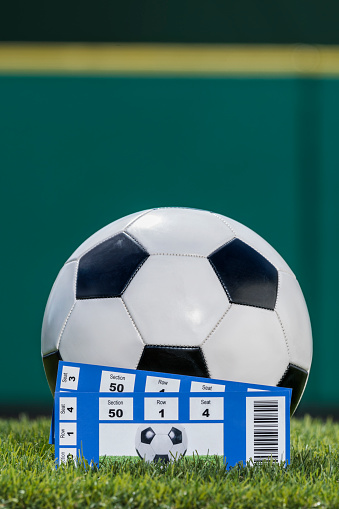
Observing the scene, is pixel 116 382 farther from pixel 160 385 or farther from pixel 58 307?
pixel 58 307

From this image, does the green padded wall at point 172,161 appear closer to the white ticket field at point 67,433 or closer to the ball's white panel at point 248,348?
the ball's white panel at point 248,348

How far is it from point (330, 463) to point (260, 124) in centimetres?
355

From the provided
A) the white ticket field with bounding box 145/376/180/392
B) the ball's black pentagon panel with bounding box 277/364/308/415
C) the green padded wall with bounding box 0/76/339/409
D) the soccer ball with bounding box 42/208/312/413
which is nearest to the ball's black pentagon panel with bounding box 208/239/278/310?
the soccer ball with bounding box 42/208/312/413

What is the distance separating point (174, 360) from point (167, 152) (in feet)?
11.4

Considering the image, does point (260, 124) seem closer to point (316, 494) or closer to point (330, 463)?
point (330, 463)

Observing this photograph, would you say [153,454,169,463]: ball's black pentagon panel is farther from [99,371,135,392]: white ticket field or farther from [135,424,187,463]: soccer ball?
[99,371,135,392]: white ticket field

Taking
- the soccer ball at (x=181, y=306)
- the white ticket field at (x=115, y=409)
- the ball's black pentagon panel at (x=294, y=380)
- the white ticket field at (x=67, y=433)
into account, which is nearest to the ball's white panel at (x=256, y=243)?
the soccer ball at (x=181, y=306)

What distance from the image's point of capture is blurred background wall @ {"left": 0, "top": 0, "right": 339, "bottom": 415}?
205 inches

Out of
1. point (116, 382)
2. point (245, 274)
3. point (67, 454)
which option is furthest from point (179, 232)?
point (67, 454)

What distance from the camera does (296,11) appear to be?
552 cm

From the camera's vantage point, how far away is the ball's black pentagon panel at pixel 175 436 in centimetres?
194

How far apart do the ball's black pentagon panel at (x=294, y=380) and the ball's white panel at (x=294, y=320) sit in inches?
0.7

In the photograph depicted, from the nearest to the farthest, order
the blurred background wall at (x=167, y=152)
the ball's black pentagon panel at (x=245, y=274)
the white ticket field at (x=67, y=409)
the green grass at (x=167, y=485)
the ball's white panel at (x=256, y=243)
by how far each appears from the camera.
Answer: the green grass at (x=167, y=485), the white ticket field at (x=67, y=409), the ball's black pentagon panel at (x=245, y=274), the ball's white panel at (x=256, y=243), the blurred background wall at (x=167, y=152)

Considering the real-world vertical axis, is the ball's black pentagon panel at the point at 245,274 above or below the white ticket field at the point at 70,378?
above
